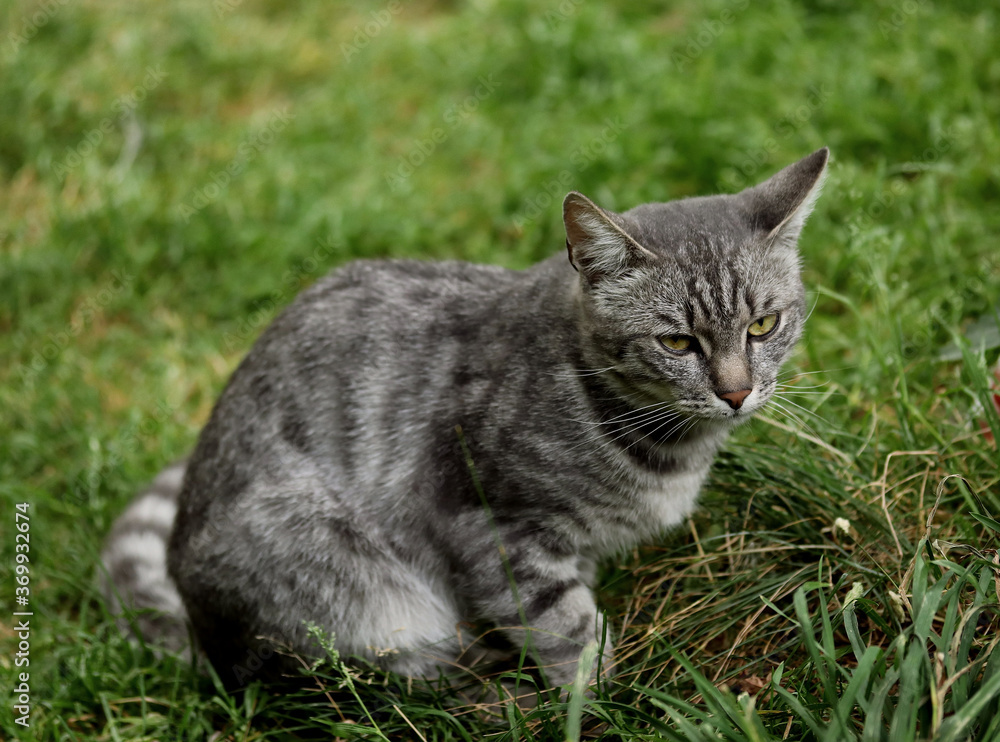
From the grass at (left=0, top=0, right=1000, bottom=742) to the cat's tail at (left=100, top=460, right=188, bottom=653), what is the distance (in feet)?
0.42

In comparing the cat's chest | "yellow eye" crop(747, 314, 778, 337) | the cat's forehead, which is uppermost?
the cat's forehead

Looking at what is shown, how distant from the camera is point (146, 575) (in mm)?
3910

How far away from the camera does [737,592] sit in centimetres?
322

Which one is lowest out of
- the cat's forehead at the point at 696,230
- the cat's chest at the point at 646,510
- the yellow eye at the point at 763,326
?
the cat's chest at the point at 646,510

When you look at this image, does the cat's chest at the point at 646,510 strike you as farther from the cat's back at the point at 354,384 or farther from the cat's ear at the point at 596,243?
the cat's ear at the point at 596,243

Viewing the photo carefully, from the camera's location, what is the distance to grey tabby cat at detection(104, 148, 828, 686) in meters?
3.00

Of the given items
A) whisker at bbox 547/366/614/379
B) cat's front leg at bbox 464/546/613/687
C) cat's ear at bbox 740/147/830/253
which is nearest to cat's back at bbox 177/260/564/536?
whisker at bbox 547/366/614/379

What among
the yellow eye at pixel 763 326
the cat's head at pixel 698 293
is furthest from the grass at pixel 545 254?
the cat's head at pixel 698 293

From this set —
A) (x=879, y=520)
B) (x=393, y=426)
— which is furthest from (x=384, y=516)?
(x=879, y=520)

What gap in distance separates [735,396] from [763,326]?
30cm

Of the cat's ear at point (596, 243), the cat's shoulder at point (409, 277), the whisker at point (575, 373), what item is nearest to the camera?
the cat's ear at point (596, 243)

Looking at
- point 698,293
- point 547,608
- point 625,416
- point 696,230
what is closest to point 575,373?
point 625,416

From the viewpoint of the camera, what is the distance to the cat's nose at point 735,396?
293cm

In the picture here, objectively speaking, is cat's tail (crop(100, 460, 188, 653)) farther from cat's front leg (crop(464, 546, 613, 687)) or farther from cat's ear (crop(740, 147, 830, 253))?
cat's ear (crop(740, 147, 830, 253))
